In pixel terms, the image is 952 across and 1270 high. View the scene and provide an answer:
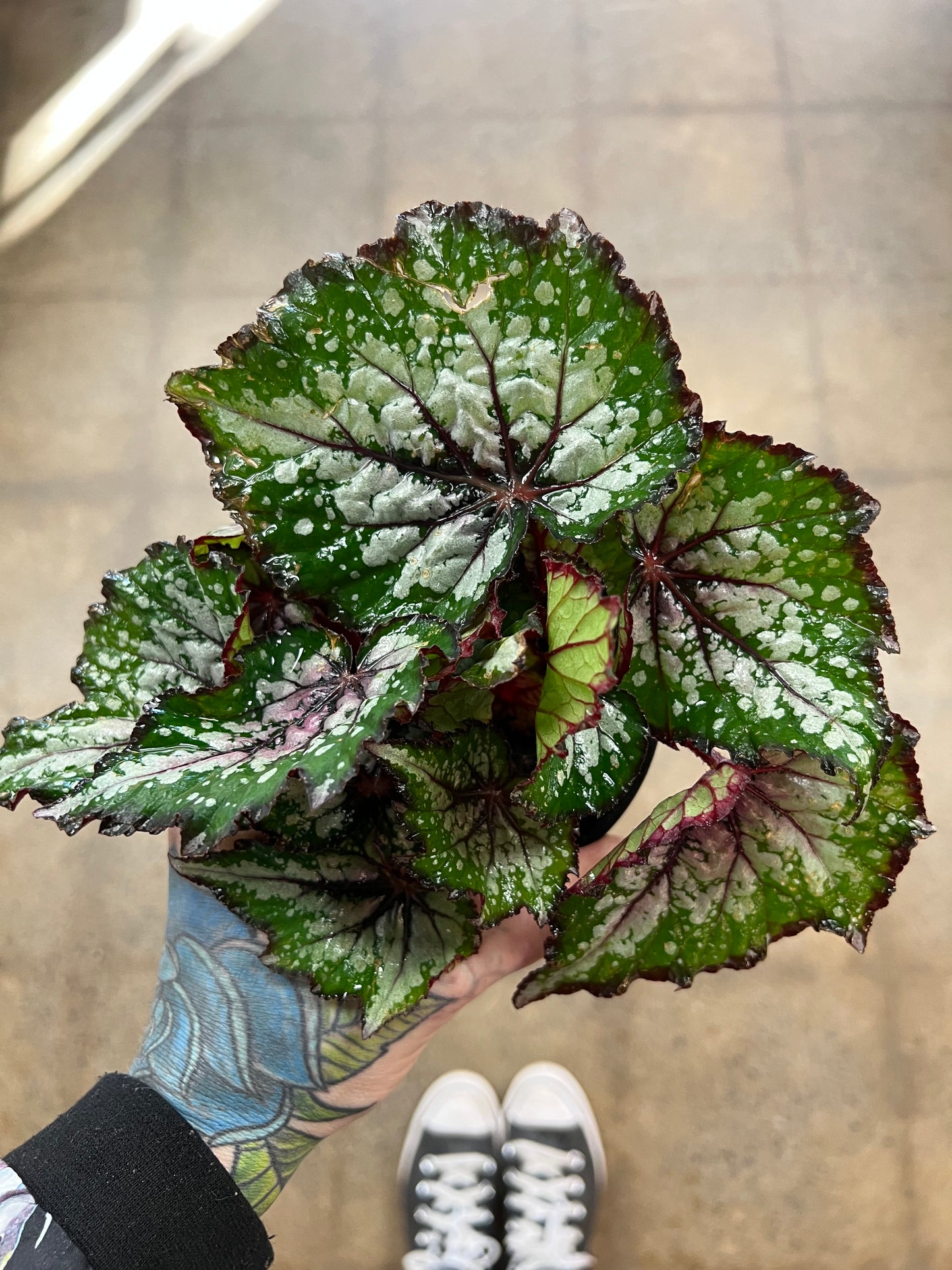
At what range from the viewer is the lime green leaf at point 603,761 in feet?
1.97

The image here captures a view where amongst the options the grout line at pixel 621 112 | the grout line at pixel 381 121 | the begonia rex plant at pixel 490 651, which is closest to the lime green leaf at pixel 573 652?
the begonia rex plant at pixel 490 651

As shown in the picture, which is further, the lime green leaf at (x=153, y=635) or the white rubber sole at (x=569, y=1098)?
the white rubber sole at (x=569, y=1098)

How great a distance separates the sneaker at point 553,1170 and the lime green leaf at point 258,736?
89 centimetres

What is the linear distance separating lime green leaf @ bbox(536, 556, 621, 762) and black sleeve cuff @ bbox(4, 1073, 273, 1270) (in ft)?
1.59

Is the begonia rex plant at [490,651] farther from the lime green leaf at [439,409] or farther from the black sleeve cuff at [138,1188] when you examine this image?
the black sleeve cuff at [138,1188]

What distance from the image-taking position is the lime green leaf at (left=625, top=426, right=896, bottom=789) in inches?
22.2

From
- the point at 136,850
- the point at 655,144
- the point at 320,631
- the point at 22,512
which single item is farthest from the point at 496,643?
the point at 655,144

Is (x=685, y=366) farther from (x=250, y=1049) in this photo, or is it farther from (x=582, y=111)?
(x=250, y=1049)

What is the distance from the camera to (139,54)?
5.57 feet

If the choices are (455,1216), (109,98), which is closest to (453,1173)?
(455,1216)

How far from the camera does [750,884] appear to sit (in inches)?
25.8

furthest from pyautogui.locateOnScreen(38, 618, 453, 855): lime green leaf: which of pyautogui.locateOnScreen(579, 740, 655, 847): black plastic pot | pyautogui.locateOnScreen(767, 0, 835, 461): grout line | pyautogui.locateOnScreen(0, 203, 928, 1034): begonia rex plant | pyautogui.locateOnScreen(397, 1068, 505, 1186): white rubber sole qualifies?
pyautogui.locateOnScreen(767, 0, 835, 461): grout line

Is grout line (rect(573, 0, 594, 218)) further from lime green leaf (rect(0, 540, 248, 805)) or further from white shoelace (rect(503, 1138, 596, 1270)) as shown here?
white shoelace (rect(503, 1138, 596, 1270))

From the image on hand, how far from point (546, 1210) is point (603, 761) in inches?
37.2
